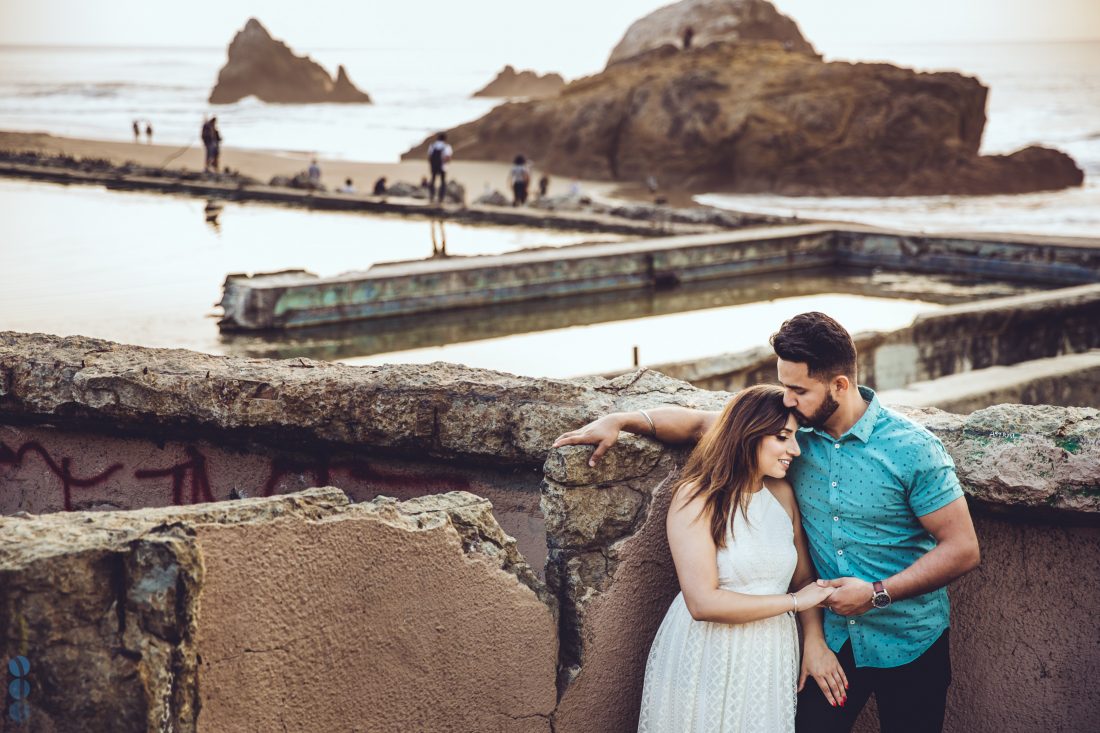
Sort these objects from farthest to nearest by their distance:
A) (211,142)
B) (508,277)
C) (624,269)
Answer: (211,142), (624,269), (508,277)

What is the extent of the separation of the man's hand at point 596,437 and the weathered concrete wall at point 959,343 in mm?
→ 5775

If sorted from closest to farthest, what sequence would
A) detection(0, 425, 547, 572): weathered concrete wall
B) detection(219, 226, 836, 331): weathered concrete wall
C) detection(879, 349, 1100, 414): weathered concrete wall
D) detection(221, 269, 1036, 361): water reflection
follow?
1. detection(0, 425, 547, 572): weathered concrete wall
2. detection(879, 349, 1100, 414): weathered concrete wall
3. detection(221, 269, 1036, 361): water reflection
4. detection(219, 226, 836, 331): weathered concrete wall

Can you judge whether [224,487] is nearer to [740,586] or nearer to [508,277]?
[740,586]

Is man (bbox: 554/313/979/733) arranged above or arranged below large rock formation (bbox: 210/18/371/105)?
below

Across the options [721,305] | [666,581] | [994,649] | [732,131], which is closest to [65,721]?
[666,581]

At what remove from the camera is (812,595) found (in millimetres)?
2842

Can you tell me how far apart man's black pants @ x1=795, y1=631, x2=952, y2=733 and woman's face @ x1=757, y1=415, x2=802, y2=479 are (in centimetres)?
48

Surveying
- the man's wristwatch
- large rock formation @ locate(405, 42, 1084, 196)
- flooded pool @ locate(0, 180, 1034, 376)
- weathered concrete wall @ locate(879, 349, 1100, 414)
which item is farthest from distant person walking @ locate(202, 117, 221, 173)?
the man's wristwatch

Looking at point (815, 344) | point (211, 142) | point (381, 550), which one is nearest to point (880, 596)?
point (815, 344)

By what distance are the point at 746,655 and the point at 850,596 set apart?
0.28 meters

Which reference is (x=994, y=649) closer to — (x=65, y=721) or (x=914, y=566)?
(x=914, y=566)

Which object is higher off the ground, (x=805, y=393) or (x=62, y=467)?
(x=805, y=393)

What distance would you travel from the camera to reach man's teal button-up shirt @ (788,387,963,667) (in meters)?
2.80

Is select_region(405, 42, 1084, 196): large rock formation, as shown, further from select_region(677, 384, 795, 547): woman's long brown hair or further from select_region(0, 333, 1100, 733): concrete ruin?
select_region(677, 384, 795, 547): woman's long brown hair
